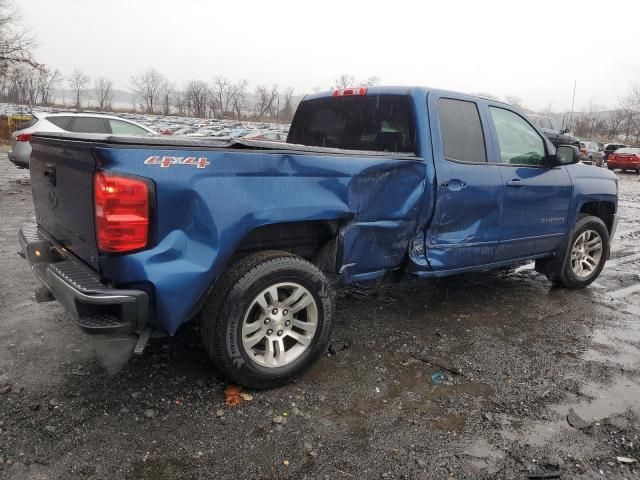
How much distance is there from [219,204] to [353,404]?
1.44m

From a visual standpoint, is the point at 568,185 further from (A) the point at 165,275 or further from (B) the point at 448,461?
(A) the point at 165,275

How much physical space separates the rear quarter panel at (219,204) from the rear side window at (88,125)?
8904 millimetres

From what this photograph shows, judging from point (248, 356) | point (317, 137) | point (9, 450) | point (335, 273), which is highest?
point (317, 137)

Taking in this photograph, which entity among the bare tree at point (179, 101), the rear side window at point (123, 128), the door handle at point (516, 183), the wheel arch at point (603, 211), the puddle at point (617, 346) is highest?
the bare tree at point (179, 101)

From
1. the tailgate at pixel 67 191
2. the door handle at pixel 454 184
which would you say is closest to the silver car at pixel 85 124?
the tailgate at pixel 67 191

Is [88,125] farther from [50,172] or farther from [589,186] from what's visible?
[589,186]

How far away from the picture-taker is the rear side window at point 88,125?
10.5 metres

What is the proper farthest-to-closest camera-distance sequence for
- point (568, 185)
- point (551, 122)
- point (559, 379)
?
point (551, 122), point (568, 185), point (559, 379)

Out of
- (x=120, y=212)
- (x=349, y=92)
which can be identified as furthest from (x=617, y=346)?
(x=120, y=212)

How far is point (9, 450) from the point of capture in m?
2.43

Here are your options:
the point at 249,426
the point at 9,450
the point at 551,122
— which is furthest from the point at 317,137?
the point at 551,122

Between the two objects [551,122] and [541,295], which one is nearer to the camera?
[541,295]

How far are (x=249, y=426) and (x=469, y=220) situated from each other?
2.43 metres

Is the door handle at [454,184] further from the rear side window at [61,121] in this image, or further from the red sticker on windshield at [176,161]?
the rear side window at [61,121]
